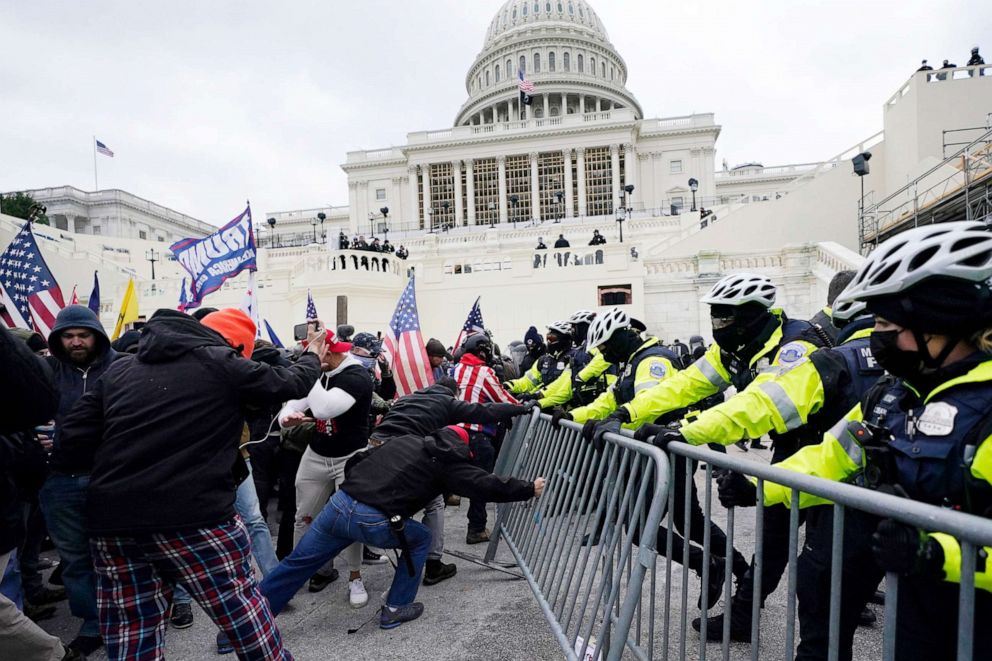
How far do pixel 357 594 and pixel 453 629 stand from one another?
84 centimetres

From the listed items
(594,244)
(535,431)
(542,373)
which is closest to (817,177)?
(594,244)

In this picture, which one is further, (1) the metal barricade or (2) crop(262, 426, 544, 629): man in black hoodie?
(2) crop(262, 426, 544, 629): man in black hoodie

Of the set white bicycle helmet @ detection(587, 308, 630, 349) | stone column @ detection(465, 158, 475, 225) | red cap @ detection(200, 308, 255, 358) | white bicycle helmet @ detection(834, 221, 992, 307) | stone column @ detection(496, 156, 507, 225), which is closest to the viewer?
white bicycle helmet @ detection(834, 221, 992, 307)

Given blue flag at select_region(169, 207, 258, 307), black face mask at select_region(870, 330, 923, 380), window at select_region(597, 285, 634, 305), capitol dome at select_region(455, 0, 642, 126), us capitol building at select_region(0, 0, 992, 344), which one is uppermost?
capitol dome at select_region(455, 0, 642, 126)

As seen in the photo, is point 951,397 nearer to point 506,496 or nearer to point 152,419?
point 506,496

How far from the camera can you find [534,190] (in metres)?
60.6

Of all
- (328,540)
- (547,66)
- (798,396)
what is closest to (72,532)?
(328,540)

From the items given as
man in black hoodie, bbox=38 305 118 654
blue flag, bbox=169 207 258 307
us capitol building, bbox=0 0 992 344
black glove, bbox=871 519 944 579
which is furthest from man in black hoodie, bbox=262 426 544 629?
us capitol building, bbox=0 0 992 344

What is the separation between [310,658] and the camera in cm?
335

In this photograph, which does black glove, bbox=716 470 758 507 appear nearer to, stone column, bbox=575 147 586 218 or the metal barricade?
the metal barricade

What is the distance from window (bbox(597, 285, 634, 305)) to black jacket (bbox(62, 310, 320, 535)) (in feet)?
60.6

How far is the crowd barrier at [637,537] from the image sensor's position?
1.48m

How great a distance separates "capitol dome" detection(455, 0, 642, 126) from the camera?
7262cm

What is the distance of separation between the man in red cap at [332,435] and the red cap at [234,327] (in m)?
1.00
